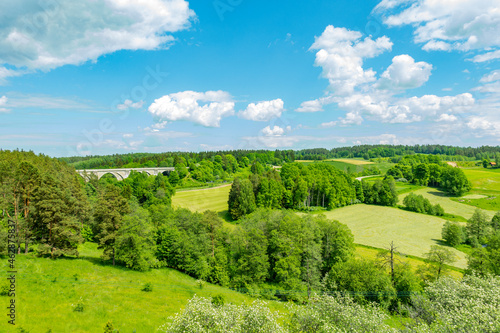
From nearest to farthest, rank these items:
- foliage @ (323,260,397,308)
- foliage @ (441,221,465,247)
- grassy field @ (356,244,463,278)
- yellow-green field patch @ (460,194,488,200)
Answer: foliage @ (323,260,397,308) → grassy field @ (356,244,463,278) → foliage @ (441,221,465,247) → yellow-green field patch @ (460,194,488,200)

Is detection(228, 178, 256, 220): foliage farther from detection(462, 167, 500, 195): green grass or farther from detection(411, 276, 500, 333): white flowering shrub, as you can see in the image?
detection(462, 167, 500, 195): green grass

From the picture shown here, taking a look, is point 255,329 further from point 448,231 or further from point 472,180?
point 472,180

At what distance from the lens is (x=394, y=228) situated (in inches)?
2233

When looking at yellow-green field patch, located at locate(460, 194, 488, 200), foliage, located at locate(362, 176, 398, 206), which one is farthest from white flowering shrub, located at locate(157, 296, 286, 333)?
yellow-green field patch, located at locate(460, 194, 488, 200)

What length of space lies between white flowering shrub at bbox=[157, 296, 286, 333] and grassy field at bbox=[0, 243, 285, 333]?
354 inches

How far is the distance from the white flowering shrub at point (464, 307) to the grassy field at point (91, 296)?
16919mm

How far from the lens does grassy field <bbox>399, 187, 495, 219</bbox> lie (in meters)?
66.6

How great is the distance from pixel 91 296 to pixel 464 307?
32.7 metres

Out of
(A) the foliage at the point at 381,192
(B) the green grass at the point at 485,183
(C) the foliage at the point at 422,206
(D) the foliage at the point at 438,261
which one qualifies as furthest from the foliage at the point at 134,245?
(B) the green grass at the point at 485,183

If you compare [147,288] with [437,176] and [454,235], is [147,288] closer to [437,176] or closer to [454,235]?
[454,235]

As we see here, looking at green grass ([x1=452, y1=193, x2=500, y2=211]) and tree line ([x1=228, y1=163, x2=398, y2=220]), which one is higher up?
tree line ([x1=228, y1=163, x2=398, y2=220])

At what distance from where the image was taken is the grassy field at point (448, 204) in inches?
2623

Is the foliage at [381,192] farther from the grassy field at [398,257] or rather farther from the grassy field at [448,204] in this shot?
the grassy field at [398,257]

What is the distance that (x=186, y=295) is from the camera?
27.9 metres
